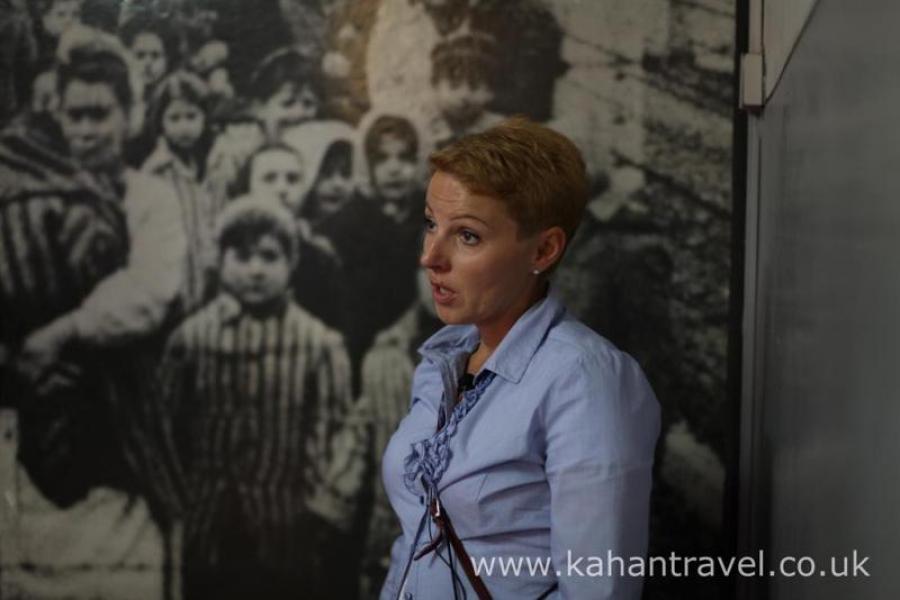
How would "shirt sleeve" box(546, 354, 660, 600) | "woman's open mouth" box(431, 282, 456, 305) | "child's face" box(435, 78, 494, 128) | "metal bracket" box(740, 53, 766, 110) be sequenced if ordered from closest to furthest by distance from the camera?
"shirt sleeve" box(546, 354, 660, 600), "woman's open mouth" box(431, 282, 456, 305), "metal bracket" box(740, 53, 766, 110), "child's face" box(435, 78, 494, 128)

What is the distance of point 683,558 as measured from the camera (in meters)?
2.86

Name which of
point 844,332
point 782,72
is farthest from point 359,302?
point 844,332

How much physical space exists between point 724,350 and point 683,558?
0.53m

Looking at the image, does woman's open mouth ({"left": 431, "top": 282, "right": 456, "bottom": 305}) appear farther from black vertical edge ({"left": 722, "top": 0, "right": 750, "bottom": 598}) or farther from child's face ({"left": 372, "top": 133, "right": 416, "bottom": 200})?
black vertical edge ({"left": 722, "top": 0, "right": 750, "bottom": 598})

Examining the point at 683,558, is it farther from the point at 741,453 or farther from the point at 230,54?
the point at 230,54

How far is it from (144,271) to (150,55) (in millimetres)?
563

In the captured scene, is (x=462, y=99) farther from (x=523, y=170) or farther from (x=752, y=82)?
(x=523, y=170)

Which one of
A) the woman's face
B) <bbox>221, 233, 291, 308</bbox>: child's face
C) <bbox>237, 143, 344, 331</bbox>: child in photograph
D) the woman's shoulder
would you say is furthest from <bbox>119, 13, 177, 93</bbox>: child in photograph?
the woman's shoulder

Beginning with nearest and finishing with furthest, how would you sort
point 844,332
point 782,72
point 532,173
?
point 844,332 < point 532,173 < point 782,72

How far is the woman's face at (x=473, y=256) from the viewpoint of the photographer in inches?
72.6

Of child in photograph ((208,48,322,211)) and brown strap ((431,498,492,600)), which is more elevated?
child in photograph ((208,48,322,211))

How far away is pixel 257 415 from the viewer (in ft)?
9.83

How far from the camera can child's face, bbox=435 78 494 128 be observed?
2902 mm

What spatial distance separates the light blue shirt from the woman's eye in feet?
0.49
